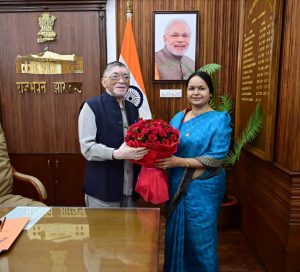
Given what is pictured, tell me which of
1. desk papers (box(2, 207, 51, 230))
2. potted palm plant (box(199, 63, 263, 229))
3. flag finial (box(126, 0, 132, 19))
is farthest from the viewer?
flag finial (box(126, 0, 132, 19))

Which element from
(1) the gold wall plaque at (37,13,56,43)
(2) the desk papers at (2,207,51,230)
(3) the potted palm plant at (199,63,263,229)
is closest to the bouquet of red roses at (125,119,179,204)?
(2) the desk papers at (2,207,51,230)

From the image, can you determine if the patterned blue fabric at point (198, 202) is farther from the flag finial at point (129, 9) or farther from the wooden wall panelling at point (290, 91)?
the flag finial at point (129, 9)

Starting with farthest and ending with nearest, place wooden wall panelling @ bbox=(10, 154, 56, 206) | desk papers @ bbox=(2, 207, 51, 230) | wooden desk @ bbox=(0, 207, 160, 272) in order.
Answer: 1. wooden wall panelling @ bbox=(10, 154, 56, 206)
2. desk papers @ bbox=(2, 207, 51, 230)
3. wooden desk @ bbox=(0, 207, 160, 272)

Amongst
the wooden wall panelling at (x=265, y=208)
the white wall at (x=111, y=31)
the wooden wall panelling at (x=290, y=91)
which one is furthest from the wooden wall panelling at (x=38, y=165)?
the wooden wall panelling at (x=290, y=91)

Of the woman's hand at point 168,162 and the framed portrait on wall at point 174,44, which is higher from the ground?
the framed portrait on wall at point 174,44

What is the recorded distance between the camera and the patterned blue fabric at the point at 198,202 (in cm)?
168

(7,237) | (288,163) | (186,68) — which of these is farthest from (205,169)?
(186,68)

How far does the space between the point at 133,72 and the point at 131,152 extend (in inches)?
55.8

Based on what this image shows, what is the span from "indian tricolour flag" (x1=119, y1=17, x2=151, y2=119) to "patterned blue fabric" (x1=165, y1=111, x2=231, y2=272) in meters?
1.03

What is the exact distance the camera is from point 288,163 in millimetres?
1778

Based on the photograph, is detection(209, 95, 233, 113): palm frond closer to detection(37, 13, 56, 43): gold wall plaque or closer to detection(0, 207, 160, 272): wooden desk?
detection(0, 207, 160, 272): wooden desk

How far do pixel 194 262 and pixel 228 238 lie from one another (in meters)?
0.95

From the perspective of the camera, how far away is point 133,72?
2.74m

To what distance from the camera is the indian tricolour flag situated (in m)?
2.70
